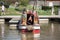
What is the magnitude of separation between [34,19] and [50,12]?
17.0 meters

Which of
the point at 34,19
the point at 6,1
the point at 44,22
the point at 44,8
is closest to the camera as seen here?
the point at 34,19

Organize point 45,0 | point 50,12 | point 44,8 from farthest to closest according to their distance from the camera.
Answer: point 45,0 < point 44,8 < point 50,12

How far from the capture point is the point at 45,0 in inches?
1778

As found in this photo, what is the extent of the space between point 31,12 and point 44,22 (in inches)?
320

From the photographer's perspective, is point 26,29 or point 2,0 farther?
point 2,0

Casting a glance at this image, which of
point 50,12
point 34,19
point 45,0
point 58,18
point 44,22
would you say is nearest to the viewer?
point 34,19

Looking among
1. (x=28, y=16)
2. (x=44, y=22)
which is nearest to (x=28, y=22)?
(x=28, y=16)

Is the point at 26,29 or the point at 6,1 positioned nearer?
the point at 26,29

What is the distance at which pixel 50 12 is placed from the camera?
113ft

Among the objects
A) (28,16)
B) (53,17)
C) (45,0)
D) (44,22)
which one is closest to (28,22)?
(28,16)

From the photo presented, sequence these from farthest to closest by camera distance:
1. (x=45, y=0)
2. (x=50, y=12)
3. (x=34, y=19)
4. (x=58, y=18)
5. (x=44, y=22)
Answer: (x=45, y=0) < (x=50, y=12) < (x=58, y=18) < (x=44, y=22) < (x=34, y=19)

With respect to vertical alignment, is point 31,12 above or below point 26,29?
above

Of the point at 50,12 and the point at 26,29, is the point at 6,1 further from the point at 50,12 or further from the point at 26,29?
the point at 26,29

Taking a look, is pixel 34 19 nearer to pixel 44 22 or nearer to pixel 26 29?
pixel 26 29
